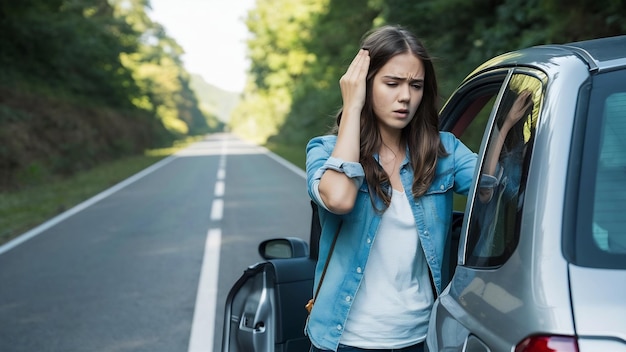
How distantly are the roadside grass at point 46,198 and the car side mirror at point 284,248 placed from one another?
8.17 meters

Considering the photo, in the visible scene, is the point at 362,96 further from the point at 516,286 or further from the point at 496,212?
the point at 516,286

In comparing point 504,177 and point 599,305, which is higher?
point 504,177

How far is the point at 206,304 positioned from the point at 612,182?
5585 mm

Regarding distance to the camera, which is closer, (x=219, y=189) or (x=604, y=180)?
(x=604, y=180)

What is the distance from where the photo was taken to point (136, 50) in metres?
36.6

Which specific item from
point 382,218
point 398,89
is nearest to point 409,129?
point 398,89

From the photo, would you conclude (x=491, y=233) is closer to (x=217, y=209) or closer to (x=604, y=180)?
(x=604, y=180)

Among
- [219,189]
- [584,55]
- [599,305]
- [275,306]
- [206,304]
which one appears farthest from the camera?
[219,189]

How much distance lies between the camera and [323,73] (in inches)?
1384

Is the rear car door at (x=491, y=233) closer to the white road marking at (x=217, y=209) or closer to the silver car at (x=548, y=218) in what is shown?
the silver car at (x=548, y=218)

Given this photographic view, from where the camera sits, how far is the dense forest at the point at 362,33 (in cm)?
1285

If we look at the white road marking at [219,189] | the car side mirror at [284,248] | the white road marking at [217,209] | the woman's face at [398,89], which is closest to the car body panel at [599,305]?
the woman's face at [398,89]

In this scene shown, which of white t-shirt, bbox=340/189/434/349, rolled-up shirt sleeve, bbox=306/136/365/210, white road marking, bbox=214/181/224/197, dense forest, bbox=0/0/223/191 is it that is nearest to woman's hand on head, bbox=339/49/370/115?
rolled-up shirt sleeve, bbox=306/136/365/210

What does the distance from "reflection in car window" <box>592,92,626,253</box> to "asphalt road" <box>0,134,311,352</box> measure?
435 cm
